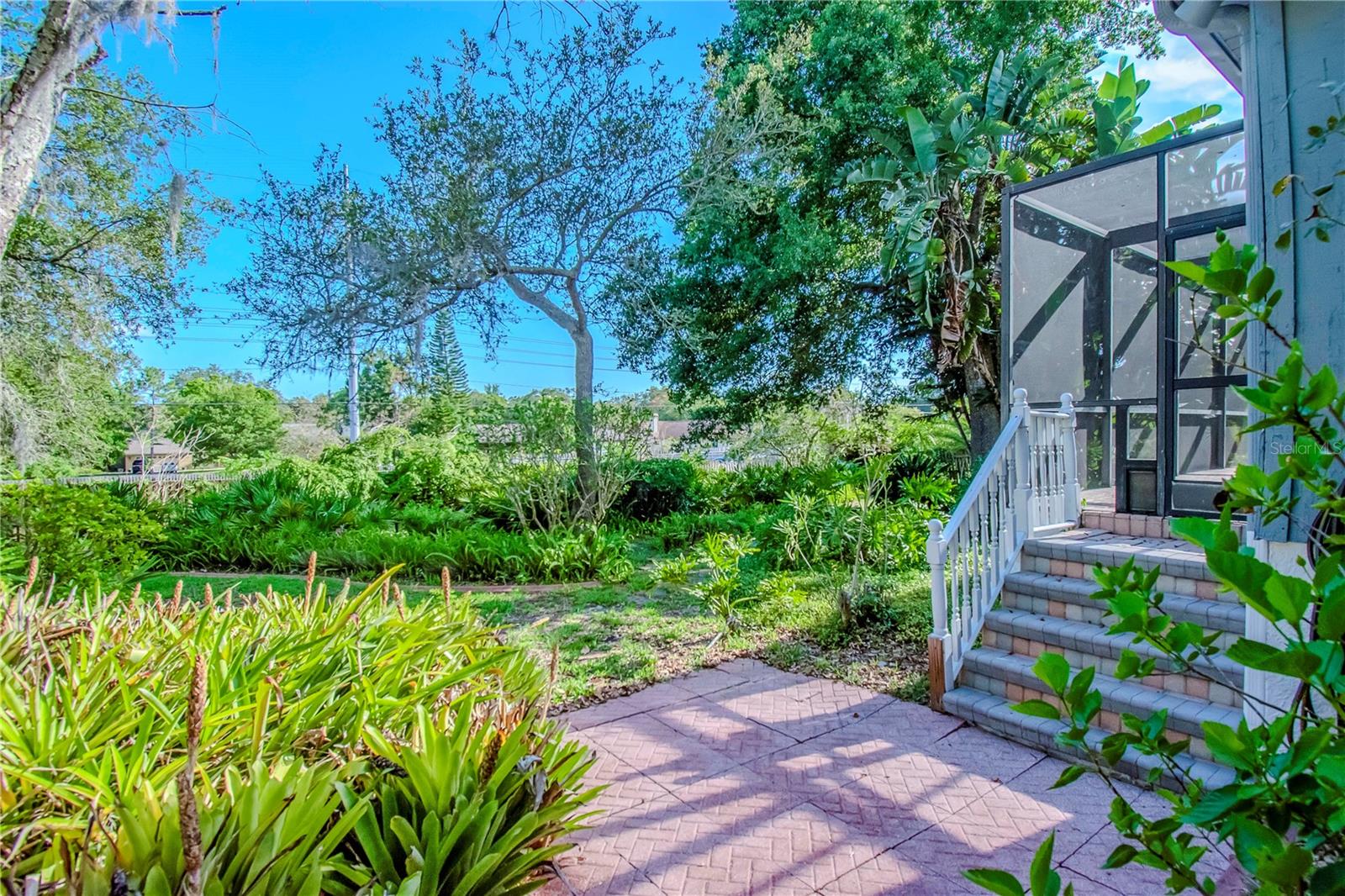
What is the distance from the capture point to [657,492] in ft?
36.0

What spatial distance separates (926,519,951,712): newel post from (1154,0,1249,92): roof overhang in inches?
100

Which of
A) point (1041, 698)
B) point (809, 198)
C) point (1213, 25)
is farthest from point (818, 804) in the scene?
point (809, 198)

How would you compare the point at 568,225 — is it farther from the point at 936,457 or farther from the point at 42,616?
the point at 42,616

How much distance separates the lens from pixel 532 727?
2.55 m

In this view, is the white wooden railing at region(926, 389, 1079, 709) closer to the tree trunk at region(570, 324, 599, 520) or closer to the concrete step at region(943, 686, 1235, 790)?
the concrete step at region(943, 686, 1235, 790)

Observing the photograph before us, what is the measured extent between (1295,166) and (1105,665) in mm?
2487

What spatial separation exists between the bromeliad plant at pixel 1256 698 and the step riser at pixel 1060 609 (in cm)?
297

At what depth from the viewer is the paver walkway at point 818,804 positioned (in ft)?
7.52

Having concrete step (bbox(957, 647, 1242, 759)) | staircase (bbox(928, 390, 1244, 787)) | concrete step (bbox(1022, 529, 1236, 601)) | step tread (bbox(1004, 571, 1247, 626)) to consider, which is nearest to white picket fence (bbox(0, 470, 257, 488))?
staircase (bbox(928, 390, 1244, 787))

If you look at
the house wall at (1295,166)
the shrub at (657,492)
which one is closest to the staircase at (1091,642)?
the house wall at (1295,166)

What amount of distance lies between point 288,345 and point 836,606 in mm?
8795

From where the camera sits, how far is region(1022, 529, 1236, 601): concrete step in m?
3.48

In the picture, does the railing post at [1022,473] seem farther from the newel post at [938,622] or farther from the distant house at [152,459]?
the distant house at [152,459]

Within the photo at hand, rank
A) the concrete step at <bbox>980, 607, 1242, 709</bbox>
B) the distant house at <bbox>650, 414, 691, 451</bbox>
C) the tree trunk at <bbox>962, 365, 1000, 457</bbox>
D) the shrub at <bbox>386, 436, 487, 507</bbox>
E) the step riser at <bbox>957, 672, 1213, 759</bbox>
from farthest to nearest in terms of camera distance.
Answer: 1. the shrub at <bbox>386, 436, 487, 507</bbox>
2. the distant house at <bbox>650, 414, 691, 451</bbox>
3. the tree trunk at <bbox>962, 365, 1000, 457</bbox>
4. the concrete step at <bbox>980, 607, 1242, 709</bbox>
5. the step riser at <bbox>957, 672, 1213, 759</bbox>
